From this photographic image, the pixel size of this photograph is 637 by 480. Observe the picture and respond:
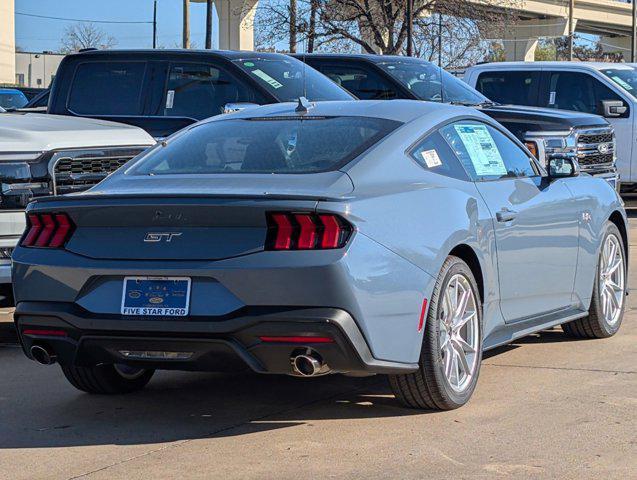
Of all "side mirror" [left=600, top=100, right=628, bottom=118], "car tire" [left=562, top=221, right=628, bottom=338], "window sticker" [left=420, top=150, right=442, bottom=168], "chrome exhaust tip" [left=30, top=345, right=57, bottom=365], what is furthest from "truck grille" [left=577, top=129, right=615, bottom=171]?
"chrome exhaust tip" [left=30, top=345, right=57, bottom=365]

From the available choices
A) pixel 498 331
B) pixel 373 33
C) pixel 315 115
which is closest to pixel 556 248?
pixel 498 331

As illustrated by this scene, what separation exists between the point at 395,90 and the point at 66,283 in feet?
30.2

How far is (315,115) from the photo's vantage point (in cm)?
686

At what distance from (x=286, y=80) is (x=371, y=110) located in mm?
4853

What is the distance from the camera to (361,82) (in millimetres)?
15055

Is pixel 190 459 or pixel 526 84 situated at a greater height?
pixel 526 84

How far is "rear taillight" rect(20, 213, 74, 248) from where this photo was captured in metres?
6.00

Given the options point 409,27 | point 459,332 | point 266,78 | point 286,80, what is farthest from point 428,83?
point 409,27

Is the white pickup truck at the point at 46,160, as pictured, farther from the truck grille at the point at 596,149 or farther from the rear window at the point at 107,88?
the truck grille at the point at 596,149

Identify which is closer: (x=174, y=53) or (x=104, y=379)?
(x=104, y=379)

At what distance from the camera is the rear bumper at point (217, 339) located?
18.0ft

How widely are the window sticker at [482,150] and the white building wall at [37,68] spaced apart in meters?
73.3

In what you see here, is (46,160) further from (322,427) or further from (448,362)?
(448,362)

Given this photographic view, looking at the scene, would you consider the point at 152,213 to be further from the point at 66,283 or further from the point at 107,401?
the point at 107,401
